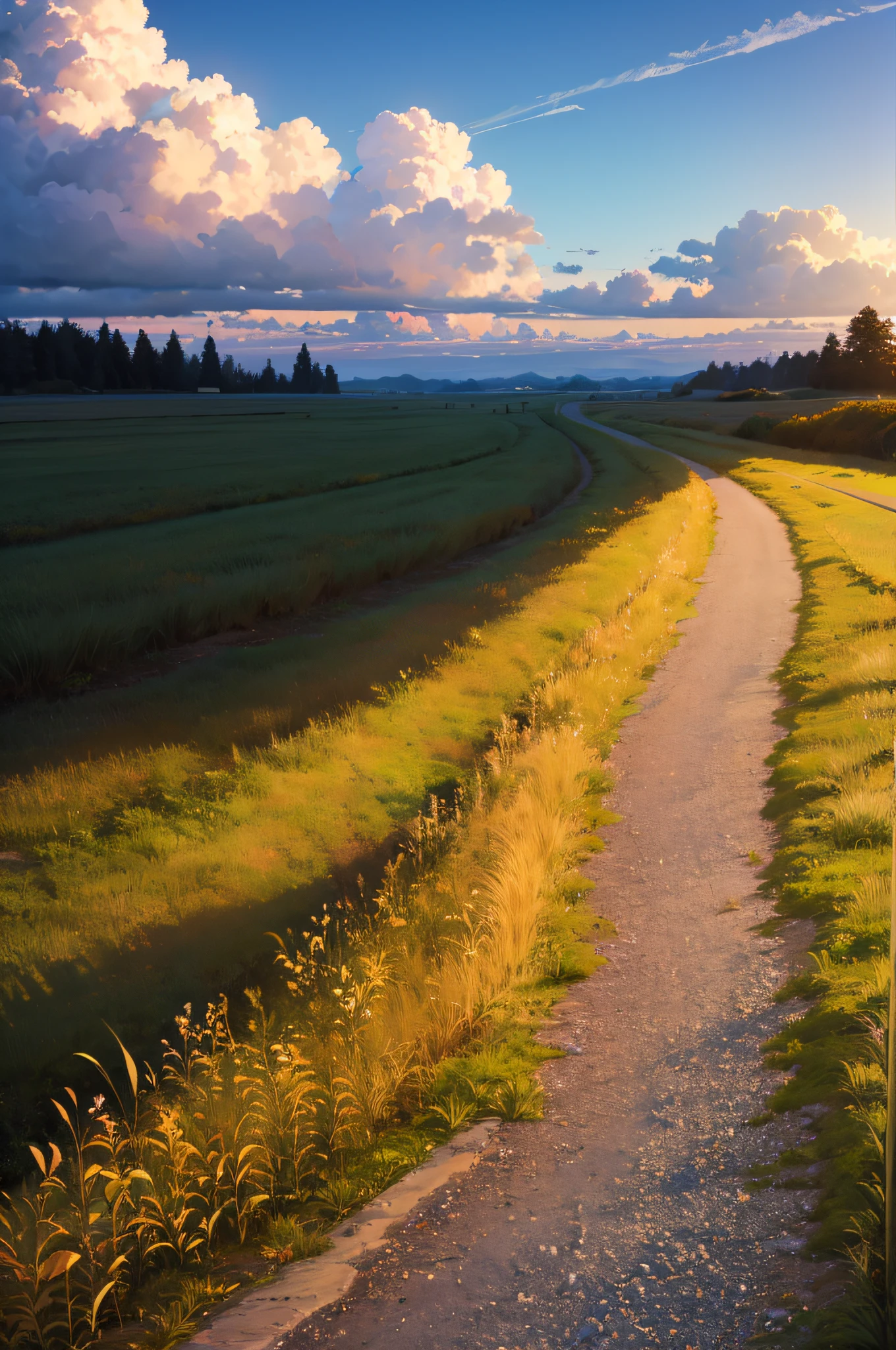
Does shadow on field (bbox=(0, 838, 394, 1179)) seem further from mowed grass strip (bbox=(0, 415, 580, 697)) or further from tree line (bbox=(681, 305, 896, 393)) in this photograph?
tree line (bbox=(681, 305, 896, 393))

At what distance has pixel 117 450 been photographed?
198ft

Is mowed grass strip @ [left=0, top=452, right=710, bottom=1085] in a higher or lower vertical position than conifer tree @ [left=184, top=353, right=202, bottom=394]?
lower

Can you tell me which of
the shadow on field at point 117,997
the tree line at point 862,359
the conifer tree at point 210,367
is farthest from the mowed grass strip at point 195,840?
the conifer tree at point 210,367

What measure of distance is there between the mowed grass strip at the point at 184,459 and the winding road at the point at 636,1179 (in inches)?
1139

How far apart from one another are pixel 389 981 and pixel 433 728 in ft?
25.2

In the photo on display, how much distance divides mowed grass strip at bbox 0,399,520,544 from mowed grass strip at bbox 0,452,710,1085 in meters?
21.9

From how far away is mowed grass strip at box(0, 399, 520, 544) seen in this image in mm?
36656

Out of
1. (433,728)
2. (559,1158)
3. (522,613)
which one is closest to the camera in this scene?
(559,1158)

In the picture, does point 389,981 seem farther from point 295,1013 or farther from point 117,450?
point 117,450

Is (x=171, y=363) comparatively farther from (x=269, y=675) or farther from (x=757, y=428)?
(x=269, y=675)

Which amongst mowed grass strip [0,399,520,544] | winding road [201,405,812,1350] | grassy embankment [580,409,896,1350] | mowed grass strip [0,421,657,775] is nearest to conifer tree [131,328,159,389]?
mowed grass strip [0,399,520,544]

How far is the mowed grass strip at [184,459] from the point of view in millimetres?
36656

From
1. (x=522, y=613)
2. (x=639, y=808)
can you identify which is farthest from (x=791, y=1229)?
(x=522, y=613)

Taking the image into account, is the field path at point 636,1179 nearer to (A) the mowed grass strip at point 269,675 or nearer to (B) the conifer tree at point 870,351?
(A) the mowed grass strip at point 269,675
